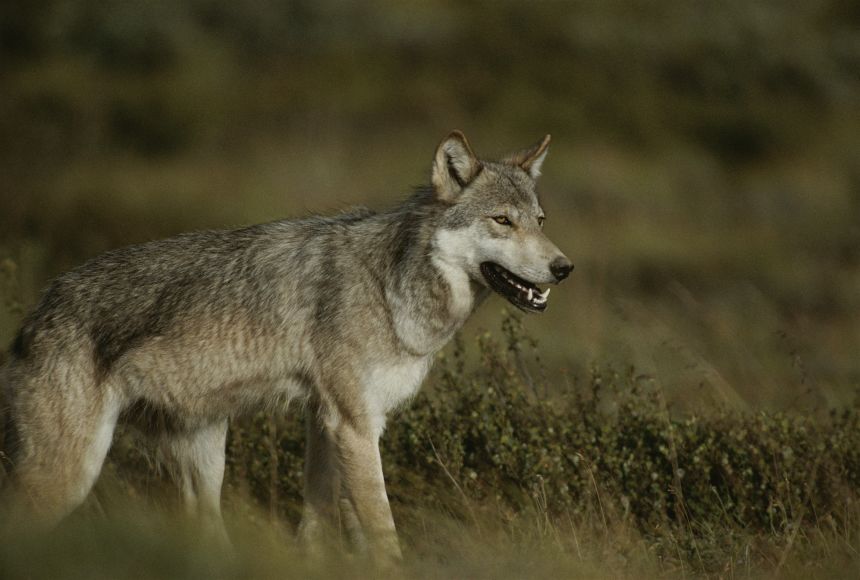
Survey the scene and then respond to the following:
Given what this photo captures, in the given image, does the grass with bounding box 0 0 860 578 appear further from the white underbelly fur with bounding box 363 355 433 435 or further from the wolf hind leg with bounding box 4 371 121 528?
the white underbelly fur with bounding box 363 355 433 435

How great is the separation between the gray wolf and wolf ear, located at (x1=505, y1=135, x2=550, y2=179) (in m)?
0.11

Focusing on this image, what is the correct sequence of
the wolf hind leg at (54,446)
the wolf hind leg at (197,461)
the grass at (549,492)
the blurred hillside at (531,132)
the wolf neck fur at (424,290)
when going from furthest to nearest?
the blurred hillside at (531,132) → the wolf hind leg at (197,461) → the wolf neck fur at (424,290) → the wolf hind leg at (54,446) → the grass at (549,492)

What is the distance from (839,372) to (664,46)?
17.3 metres

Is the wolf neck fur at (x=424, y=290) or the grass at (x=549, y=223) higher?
the wolf neck fur at (x=424, y=290)

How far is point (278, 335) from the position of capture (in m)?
5.66

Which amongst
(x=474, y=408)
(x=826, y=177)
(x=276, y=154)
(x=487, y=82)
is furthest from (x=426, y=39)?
(x=474, y=408)

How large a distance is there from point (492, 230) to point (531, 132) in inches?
680

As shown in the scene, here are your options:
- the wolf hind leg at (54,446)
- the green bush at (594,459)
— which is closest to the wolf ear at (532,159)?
the green bush at (594,459)

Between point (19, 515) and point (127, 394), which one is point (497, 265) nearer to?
point (127, 394)

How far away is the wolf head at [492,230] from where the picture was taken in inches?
214

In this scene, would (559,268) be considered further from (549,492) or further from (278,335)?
(278,335)

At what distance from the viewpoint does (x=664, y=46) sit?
2645cm

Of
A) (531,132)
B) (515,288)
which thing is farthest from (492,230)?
(531,132)

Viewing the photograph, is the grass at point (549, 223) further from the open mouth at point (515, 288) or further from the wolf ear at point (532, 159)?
the wolf ear at point (532, 159)
